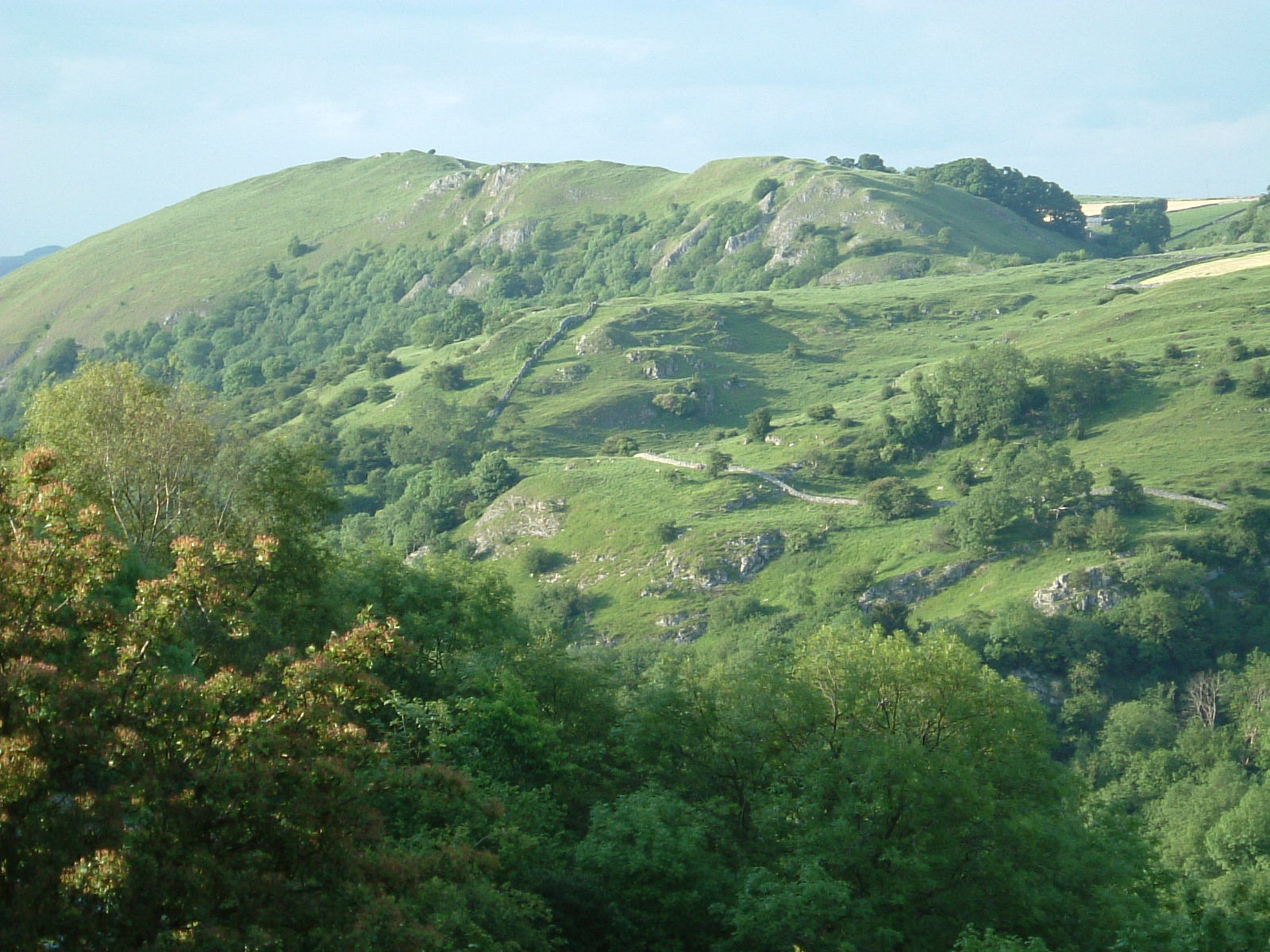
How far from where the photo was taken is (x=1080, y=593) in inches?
3415

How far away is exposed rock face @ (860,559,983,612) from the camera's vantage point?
304ft

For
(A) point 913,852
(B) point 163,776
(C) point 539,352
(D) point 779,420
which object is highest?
(C) point 539,352

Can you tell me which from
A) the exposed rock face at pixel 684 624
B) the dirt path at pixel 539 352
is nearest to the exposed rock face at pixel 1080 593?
the exposed rock face at pixel 684 624

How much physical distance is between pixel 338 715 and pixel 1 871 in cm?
385

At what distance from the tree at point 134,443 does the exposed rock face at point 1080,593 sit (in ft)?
218

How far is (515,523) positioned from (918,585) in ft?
152

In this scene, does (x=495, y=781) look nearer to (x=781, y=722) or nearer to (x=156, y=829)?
(x=781, y=722)

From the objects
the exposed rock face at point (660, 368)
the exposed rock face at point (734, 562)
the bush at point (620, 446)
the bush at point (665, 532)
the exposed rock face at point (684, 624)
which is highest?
the exposed rock face at point (660, 368)

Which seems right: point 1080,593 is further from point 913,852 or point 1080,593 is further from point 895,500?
point 913,852

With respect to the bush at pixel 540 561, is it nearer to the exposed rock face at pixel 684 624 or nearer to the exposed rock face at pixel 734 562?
the exposed rock face at pixel 734 562

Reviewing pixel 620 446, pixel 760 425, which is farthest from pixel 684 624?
pixel 620 446

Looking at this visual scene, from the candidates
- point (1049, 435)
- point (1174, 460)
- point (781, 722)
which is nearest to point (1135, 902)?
point (781, 722)

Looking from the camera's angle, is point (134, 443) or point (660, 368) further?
point (660, 368)

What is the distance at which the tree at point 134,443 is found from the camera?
35438mm
